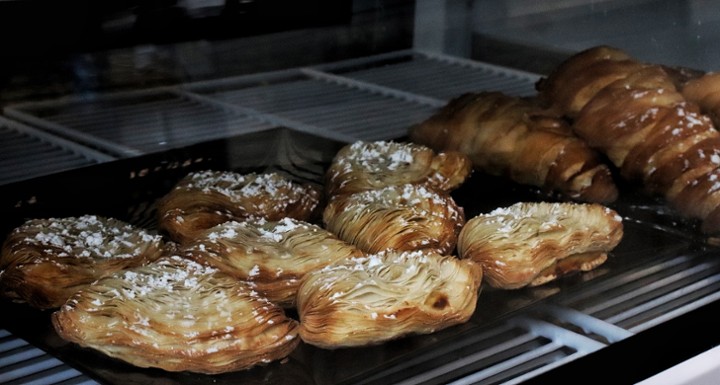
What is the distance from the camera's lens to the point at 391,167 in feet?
4.66

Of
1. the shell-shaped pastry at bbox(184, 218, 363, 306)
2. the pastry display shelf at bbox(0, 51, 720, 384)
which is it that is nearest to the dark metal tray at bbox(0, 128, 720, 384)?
the pastry display shelf at bbox(0, 51, 720, 384)

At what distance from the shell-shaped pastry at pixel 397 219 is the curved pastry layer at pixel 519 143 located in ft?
0.81

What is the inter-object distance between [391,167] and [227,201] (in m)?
0.26

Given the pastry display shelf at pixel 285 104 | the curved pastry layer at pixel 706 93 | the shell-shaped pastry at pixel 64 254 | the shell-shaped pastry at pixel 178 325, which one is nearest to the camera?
the shell-shaped pastry at pixel 178 325

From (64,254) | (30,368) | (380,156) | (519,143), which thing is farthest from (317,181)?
(30,368)

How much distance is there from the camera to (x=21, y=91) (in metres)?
1.18

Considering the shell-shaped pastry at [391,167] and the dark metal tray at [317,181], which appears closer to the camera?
the dark metal tray at [317,181]

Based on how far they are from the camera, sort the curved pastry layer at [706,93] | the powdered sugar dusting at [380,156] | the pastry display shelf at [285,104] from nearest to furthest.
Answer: the pastry display shelf at [285,104]
the powdered sugar dusting at [380,156]
the curved pastry layer at [706,93]

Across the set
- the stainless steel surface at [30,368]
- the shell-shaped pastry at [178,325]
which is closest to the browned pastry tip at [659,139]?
the shell-shaped pastry at [178,325]

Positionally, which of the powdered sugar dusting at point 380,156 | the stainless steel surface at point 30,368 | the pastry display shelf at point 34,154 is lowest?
the stainless steel surface at point 30,368

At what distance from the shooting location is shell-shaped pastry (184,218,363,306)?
1091 mm

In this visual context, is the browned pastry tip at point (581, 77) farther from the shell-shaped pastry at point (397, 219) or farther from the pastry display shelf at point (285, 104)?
the shell-shaped pastry at point (397, 219)

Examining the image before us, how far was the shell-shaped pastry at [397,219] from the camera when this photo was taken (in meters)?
1.19

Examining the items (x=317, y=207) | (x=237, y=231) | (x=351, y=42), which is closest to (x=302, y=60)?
(x=351, y=42)
